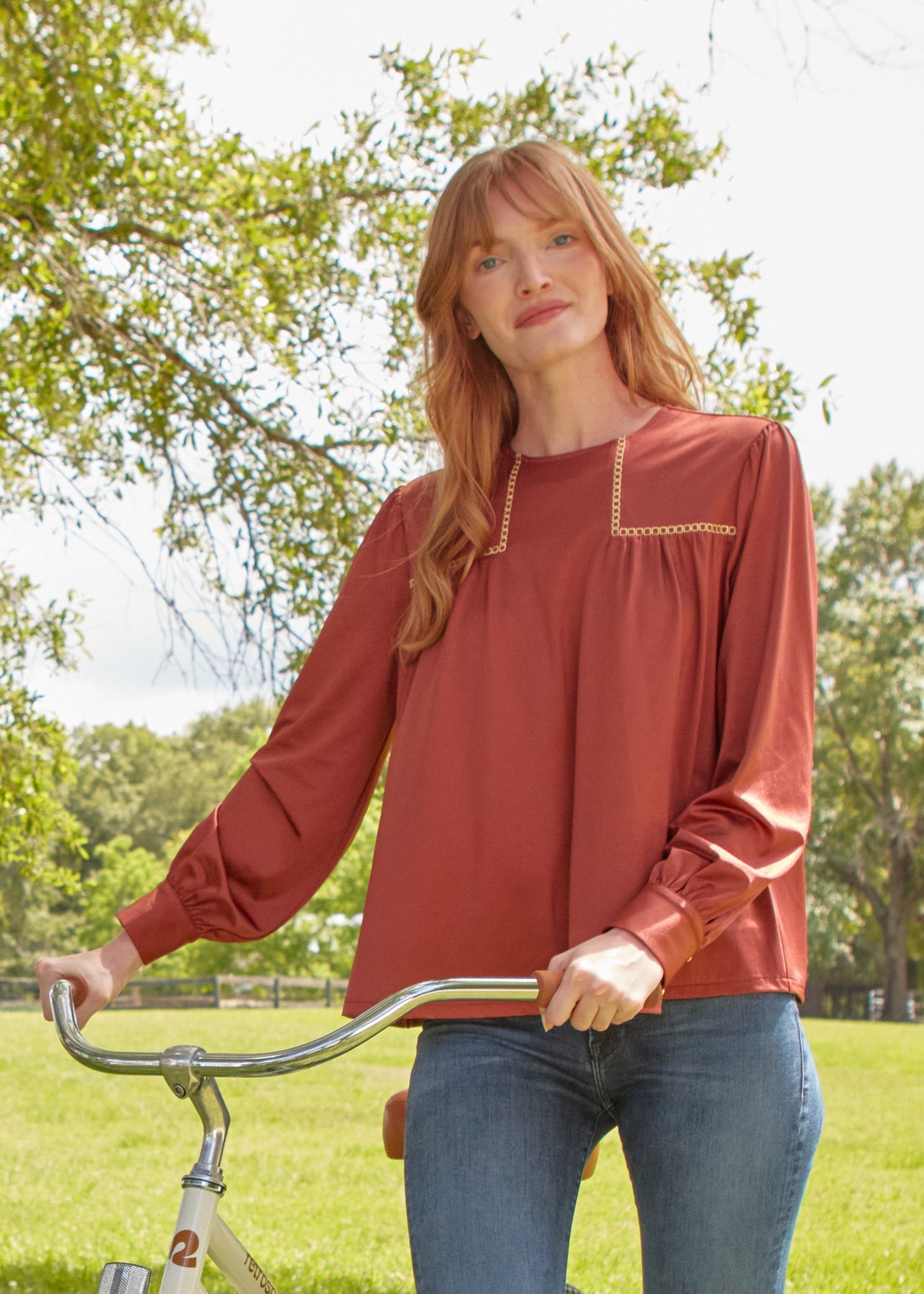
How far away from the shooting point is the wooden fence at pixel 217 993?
107ft

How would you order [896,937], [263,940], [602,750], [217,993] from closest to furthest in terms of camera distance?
[602,750] → [217,993] → [896,937] → [263,940]

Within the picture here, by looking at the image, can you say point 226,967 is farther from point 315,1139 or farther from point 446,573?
point 446,573

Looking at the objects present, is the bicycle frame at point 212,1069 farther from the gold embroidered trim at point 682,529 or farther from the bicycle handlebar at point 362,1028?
the gold embroidered trim at point 682,529

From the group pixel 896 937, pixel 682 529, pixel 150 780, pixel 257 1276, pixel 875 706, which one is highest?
pixel 150 780

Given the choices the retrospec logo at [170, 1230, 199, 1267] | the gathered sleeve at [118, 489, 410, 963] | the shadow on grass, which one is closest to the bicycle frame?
the retrospec logo at [170, 1230, 199, 1267]

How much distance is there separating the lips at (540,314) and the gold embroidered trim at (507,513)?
23 cm

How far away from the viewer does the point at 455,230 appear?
2365mm

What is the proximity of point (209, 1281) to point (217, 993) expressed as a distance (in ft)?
84.9

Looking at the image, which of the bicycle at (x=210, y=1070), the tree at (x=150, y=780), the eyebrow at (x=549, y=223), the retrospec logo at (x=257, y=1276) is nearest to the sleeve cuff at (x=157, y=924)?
the bicycle at (x=210, y=1070)

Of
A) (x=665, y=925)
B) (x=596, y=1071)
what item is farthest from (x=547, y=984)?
(x=596, y=1071)

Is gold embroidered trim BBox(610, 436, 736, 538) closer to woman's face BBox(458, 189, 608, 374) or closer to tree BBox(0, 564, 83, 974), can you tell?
woman's face BBox(458, 189, 608, 374)

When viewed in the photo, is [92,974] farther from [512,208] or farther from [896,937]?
[896,937]

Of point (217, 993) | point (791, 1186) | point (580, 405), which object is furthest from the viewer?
point (217, 993)

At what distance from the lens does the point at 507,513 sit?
2311mm
